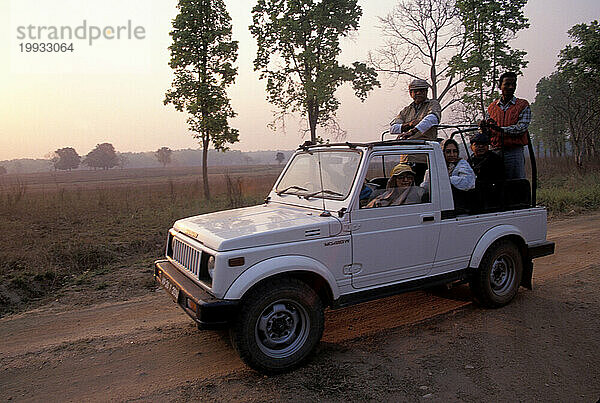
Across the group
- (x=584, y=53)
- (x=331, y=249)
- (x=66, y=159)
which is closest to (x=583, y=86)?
(x=584, y=53)

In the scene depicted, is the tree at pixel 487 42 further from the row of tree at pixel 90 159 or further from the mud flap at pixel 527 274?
the row of tree at pixel 90 159

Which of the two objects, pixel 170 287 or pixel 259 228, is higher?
pixel 259 228

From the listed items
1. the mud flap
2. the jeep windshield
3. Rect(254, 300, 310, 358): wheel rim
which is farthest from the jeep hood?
the mud flap

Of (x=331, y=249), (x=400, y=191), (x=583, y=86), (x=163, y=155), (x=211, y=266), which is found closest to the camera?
(x=211, y=266)

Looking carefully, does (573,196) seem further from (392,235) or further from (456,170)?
(392,235)

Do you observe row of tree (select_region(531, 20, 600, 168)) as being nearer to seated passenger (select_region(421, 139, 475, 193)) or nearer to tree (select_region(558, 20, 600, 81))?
tree (select_region(558, 20, 600, 81))

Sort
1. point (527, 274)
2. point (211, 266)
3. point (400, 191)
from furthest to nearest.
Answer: point (527, 274)
point (400, 191)
point (211, 266)

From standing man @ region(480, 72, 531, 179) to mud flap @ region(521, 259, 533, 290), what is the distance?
3.96 ft

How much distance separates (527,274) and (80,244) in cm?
817

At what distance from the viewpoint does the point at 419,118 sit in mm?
5512

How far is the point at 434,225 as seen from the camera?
14.6ft

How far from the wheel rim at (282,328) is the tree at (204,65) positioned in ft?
41.5

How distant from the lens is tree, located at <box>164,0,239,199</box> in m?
15.0

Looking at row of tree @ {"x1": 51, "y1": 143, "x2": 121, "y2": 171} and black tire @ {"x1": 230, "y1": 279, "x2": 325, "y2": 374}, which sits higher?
row of tree @ {"x1": 51, "y1": 143, "x2": 121, "y2": 171}
